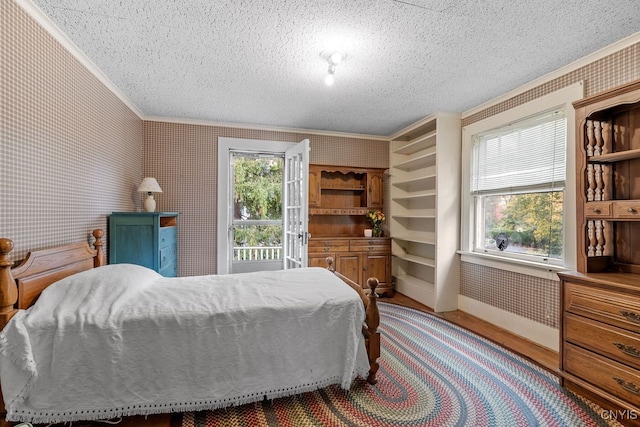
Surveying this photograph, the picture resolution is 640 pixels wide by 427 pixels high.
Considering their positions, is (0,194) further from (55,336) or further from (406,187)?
(406,187)

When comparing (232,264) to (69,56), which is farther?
(232,264)

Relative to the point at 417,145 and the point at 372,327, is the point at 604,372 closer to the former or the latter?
the point at 372,327

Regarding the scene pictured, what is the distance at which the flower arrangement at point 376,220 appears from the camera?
4.30 meters

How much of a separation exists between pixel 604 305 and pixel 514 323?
1.28 m

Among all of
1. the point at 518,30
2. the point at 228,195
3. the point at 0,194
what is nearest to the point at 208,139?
the point at 228,195

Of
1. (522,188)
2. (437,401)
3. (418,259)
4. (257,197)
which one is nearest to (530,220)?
(522,188)

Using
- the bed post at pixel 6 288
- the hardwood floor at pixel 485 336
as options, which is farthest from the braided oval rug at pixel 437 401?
the bed post at pixel 6 288

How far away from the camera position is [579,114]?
6.69ft

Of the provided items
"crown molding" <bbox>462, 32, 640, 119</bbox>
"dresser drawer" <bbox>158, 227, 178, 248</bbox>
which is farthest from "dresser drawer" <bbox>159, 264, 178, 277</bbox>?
"crown molding" <bbox>462, 32, 640, 119</bbox>

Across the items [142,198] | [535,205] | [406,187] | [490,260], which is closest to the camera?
[535,205]

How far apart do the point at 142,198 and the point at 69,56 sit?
1.84 m

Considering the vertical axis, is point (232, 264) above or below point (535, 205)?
below

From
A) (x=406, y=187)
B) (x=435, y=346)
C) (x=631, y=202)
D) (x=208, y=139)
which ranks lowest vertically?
(x=435, y=346)

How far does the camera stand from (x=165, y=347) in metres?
1.58
